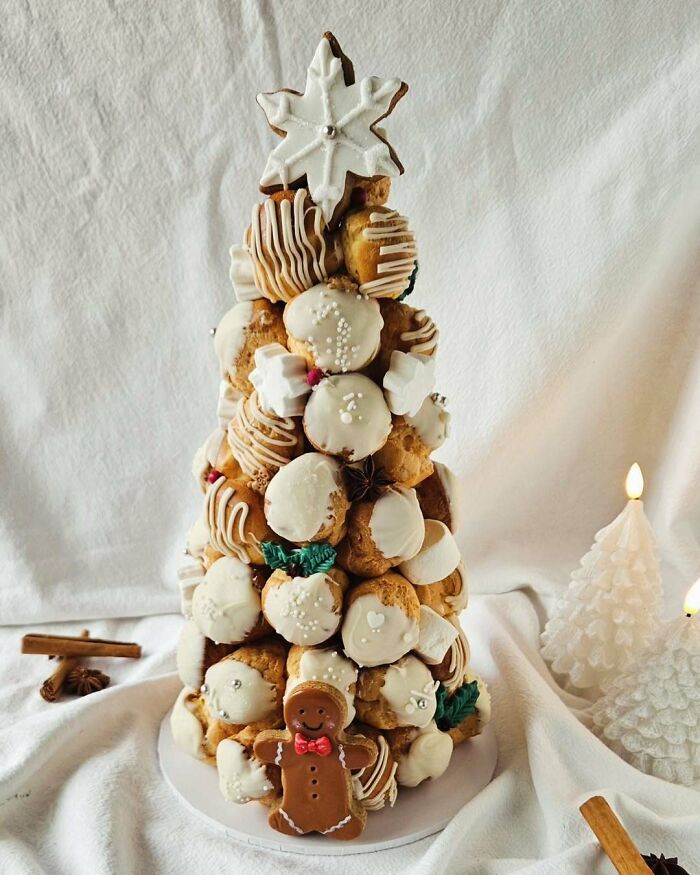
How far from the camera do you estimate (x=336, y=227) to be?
90 cm

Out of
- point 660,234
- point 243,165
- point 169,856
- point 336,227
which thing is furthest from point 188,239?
point 169,856

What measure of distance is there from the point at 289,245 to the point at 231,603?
1.13 ft

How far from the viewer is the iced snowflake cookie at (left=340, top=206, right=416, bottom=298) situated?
87 centimetres

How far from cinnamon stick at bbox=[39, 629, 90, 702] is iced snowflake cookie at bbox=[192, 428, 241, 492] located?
1.29ft

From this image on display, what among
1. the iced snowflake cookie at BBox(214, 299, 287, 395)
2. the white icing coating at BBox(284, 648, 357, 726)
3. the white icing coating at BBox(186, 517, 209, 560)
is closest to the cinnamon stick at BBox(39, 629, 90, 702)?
the white icing coating at BBox(186, 517, 209, 560)

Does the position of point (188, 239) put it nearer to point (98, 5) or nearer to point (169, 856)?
point (98, 5)

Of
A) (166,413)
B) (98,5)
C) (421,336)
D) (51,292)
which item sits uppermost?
(98,5)

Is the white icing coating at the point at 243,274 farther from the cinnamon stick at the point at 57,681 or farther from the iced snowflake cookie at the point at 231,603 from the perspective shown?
the cinnamon stick at the point at 57,681

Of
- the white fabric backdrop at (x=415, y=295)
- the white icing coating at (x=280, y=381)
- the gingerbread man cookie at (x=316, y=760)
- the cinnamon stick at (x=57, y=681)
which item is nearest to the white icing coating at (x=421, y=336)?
the white icing coating at (x=280, y=381)

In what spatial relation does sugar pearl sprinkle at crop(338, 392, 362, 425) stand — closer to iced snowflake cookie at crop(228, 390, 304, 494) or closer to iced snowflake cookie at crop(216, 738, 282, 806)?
iced snowflake cookie at crop(228, 390, 304, 494)

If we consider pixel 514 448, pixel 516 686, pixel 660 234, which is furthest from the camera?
pixel 514 448

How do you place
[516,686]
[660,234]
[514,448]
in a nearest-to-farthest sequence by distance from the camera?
[516,686] → [660,234] → [514,448]

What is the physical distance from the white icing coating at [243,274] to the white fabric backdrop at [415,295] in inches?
16.1

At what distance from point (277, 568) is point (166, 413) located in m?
0.56
